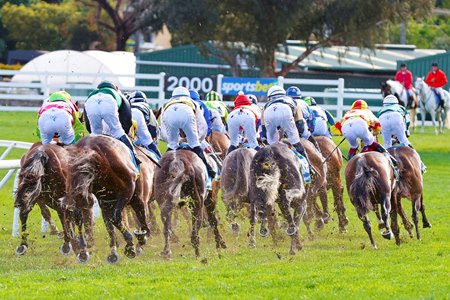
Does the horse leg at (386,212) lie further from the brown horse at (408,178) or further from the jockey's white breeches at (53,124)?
the jockey's white breeches at (53,124)

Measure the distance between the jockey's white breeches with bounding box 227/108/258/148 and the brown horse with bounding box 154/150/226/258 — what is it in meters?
2.16

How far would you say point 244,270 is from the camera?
12.4m

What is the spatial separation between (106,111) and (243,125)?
A: 3073 mm

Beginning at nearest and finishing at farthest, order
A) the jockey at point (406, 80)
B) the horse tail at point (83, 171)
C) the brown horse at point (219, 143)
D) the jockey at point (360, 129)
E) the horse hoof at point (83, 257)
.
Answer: the horse tail at point (83, 171) < the horse hoof at point (83, 257) < the jockey at point (360, 129) < the brown horse at point (219, 143) < the jockey at point (406, 80)

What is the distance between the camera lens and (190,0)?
43.1 meters

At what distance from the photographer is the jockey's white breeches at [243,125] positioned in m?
16.4

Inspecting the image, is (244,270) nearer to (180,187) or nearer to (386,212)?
(180,187)

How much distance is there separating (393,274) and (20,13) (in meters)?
48.8

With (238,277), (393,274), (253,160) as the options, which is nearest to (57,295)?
(238,277)

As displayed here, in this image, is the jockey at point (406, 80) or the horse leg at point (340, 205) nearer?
the horse leg at point (340, 205)

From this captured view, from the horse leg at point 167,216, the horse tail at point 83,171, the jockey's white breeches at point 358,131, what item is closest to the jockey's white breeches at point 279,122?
the jockey's white breeches at point 358,131

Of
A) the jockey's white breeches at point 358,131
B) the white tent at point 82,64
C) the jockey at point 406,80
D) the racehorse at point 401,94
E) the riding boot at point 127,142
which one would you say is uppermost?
the white tent at point 82,64

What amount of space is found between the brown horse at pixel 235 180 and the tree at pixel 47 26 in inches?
1741

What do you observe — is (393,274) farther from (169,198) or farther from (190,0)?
(190,0)
